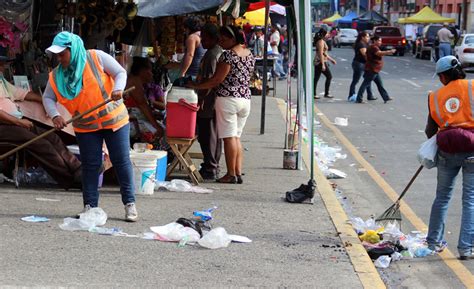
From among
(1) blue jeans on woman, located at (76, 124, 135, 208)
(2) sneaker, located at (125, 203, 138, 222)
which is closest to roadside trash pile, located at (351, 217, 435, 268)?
(2) sneaker, located at (125, 203, 138, 222)

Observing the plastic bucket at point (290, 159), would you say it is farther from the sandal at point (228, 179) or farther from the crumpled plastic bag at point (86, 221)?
the crumpled plastic bag at point (86, 221)

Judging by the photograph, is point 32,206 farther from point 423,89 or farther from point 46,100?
point 423,89

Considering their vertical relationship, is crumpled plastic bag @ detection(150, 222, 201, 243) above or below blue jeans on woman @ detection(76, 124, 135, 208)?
below

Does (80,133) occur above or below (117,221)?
above

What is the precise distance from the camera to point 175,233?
24.5 ft

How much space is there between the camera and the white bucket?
9398 millimetres

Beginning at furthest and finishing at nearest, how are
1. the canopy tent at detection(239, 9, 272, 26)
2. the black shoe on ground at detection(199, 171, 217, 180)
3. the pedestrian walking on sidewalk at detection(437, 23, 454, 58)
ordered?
the pedestrian walking on sidewalk at detection(437, 23, 454, 58) < the canopy tent at detection(239, 9, 272, 26) < the black shoe on ground at detection(199, 171, 217, 180)

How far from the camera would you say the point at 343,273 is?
670 cm

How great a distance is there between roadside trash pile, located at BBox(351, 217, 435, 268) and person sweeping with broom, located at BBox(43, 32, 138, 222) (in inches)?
80.9

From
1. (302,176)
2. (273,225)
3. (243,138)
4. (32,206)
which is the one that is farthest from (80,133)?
(243,138)

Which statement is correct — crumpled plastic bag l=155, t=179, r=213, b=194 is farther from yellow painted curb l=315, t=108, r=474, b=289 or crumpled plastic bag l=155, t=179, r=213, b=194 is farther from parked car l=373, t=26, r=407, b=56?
parked car l=373, t=26, r=407, b=56

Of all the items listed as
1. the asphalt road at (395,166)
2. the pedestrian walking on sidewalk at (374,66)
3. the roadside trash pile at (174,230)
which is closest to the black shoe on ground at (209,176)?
the asphalt road at (395,166)

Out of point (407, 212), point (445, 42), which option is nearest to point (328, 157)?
point (407, 212)

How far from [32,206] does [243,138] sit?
6.62m
